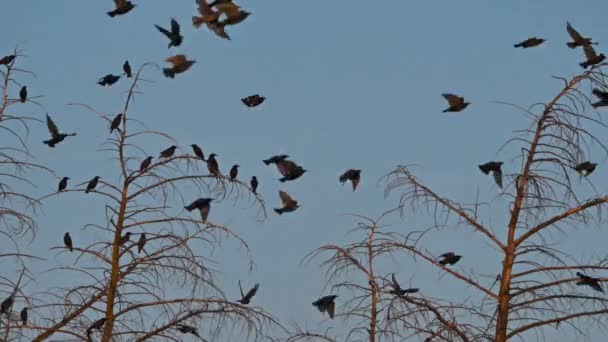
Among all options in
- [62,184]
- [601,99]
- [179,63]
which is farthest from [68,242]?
[601,99]

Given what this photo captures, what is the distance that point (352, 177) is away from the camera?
1239 centimetres

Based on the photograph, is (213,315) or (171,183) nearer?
(213,315)

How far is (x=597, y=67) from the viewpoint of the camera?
10.6 metres

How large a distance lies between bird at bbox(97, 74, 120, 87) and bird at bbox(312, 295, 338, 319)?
351 cm

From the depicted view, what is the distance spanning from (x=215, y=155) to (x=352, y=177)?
6.76 feet

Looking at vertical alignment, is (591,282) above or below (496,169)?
below

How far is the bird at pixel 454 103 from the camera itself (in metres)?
11.6

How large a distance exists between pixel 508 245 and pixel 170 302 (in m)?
3.38

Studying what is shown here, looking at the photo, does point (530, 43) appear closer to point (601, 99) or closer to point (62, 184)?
point (601, 99)

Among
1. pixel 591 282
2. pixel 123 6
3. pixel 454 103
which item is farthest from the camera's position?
pixel 123 6

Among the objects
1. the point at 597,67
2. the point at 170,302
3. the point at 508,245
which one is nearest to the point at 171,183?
the point at 170,302

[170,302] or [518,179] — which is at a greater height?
[518,179]

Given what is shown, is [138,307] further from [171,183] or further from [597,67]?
[597,67]

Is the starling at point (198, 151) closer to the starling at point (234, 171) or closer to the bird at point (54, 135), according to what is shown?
the starling at point (234, 171)
